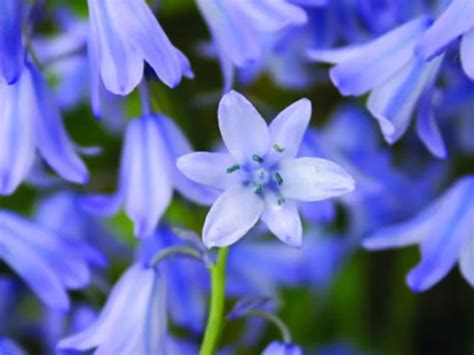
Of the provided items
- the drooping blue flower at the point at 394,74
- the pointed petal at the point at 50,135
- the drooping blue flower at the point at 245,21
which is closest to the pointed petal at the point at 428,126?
the drooping blue flower at the point at 394,74

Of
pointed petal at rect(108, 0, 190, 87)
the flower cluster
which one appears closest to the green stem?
the flower cluster

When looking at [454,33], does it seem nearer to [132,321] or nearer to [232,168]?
[232,168]

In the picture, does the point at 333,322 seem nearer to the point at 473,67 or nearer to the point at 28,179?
the point at 28,179

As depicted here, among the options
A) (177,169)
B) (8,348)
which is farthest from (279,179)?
(8,348)

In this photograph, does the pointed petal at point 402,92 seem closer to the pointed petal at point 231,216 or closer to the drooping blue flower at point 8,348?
the pointed petal at point 231,216

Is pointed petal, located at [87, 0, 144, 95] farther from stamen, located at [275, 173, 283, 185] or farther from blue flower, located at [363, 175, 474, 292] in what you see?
blue flower, located at [363, 175, 474, 292]

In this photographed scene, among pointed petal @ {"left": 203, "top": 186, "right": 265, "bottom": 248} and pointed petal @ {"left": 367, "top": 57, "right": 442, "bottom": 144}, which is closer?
pointed petal @ {"left": 203, "top": 186, "right": 265, "bottom": 248}
